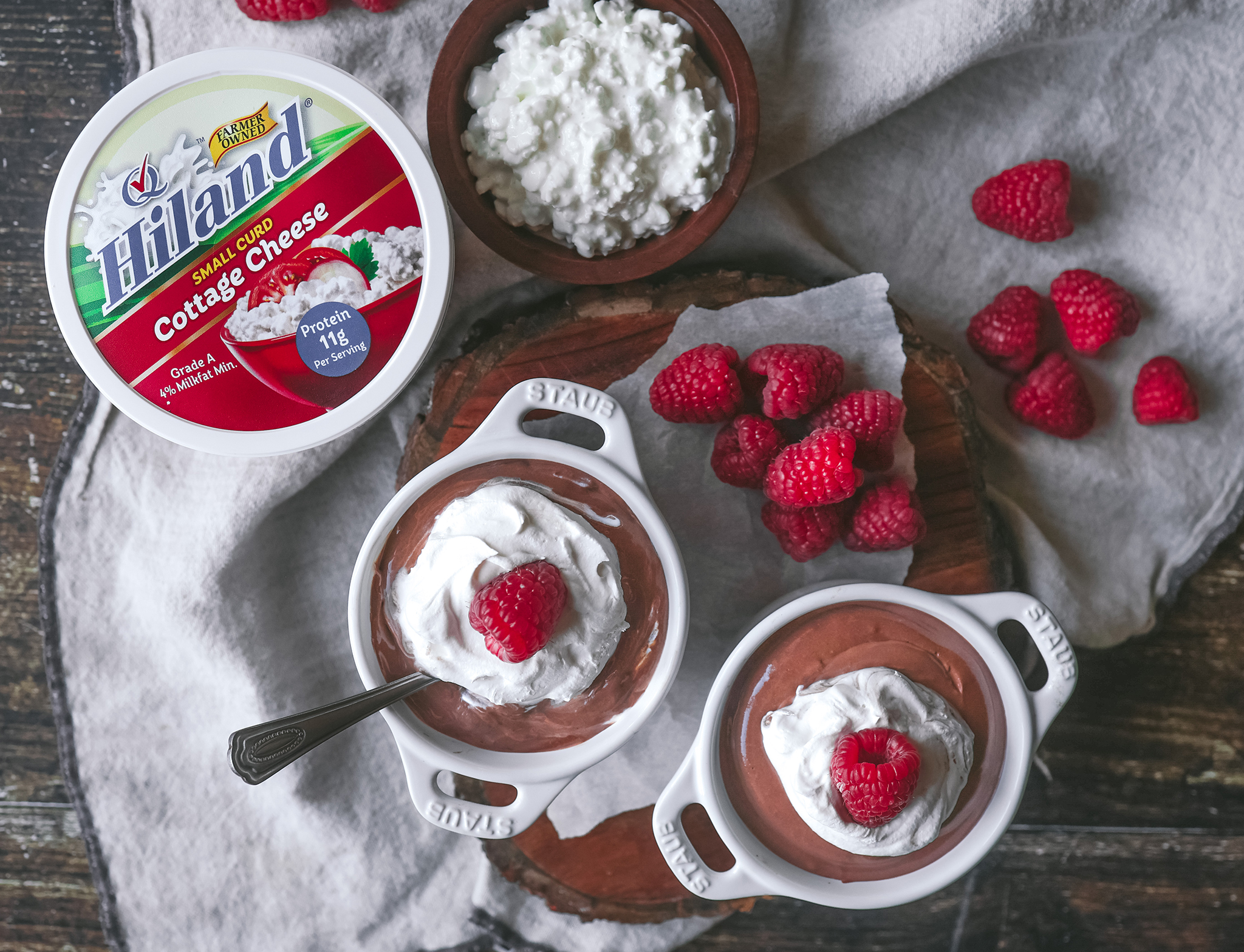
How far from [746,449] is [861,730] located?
0.43 metres

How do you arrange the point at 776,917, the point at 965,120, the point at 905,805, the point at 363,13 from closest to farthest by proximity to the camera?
1. the point at 905,805
2. the point at 363,13
3. the point at 965,120
4. the point at 776,917

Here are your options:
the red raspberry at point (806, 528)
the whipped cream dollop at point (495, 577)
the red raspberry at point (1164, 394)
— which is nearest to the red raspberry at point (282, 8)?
the whipped cream dollop at point (495, 577)

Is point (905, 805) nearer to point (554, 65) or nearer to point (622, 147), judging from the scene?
point (622, 147)

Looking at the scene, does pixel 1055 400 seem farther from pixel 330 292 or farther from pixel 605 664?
pixel 330 292

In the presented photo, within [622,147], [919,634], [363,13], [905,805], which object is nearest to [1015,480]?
[919,634]

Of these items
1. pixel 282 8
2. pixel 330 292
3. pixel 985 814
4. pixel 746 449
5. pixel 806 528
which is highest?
pixel 282 8

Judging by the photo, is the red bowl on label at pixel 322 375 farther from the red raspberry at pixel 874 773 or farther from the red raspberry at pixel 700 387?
the red raspberry at pixel 874 773

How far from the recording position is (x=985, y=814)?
128cm

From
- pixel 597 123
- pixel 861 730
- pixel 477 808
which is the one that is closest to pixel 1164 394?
pixel 861 730

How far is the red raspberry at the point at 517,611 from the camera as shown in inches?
44.9

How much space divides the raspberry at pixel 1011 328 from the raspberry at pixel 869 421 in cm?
30

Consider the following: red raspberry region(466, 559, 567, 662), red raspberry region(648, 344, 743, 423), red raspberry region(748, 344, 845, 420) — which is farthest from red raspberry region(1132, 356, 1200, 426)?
red raspberry region(466, 559, 567, 662)

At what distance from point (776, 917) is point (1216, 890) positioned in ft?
2.86

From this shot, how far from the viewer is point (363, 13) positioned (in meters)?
1.47
